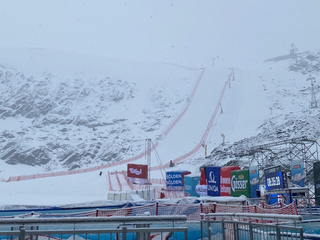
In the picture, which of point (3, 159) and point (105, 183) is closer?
point (105, 183)

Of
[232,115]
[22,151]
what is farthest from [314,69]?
[22,151]

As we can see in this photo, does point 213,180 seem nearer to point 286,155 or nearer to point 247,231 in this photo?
point 286,155

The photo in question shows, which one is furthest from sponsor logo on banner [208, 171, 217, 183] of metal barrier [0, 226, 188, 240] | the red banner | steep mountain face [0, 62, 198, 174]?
steep mountain face [0, 62, 198, 174]

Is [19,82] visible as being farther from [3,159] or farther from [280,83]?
[280,83]

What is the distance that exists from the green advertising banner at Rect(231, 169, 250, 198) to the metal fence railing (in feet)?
35.3

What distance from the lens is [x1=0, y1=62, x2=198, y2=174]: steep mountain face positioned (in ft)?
182

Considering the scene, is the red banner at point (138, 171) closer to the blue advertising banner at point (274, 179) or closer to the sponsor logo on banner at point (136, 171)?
the sponsor logo on banner at point (136, 171)

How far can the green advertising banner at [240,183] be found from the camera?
18719 millimetres

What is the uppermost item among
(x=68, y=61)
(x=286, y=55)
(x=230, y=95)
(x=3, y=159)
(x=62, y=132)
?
(x=286, y=55)

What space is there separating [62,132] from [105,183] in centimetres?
3179

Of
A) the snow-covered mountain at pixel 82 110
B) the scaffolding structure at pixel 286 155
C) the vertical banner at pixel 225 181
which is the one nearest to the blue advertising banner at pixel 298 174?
the vertical banner at pixel 225 181

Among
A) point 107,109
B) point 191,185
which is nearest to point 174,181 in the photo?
point 191,185

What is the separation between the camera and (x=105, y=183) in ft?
111

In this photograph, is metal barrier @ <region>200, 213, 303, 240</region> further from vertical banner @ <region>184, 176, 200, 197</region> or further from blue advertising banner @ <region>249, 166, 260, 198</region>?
vertical banner @ <region>184, 176, 200, 197</region>
